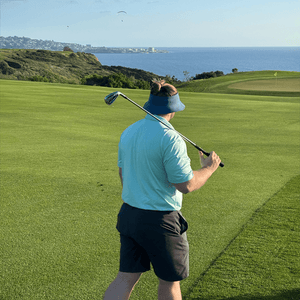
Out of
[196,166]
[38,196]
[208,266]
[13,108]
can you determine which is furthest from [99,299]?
[13,108]

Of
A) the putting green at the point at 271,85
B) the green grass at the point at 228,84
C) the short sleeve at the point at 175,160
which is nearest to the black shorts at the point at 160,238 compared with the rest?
the short sleeve at the point at 175,160

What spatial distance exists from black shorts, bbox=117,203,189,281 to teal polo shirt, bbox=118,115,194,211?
0.06 m

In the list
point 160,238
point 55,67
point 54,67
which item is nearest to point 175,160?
point 160,238

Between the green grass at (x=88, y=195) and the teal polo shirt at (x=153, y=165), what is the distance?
3.74 ft

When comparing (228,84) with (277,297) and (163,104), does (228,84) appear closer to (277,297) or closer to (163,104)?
(277,297)

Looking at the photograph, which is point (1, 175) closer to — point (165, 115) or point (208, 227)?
point (208, 227)

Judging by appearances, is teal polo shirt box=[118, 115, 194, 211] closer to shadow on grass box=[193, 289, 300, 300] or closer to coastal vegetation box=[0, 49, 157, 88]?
shadow on grass box=[193, 289, 300, 300]

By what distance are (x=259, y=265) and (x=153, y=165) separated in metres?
1.99

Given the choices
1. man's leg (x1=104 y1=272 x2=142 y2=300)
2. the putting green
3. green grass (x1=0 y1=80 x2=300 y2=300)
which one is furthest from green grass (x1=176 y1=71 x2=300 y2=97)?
man's leg (x1=104 y1=272 x2=142 y2=300)

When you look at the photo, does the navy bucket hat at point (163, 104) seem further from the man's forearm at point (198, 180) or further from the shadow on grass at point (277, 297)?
the shadow on grass at point (277, 297)

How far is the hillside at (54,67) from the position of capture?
91.5 meters

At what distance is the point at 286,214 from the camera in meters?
4.93

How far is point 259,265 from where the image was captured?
3584 mm

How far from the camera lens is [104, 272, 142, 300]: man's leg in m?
2.48
